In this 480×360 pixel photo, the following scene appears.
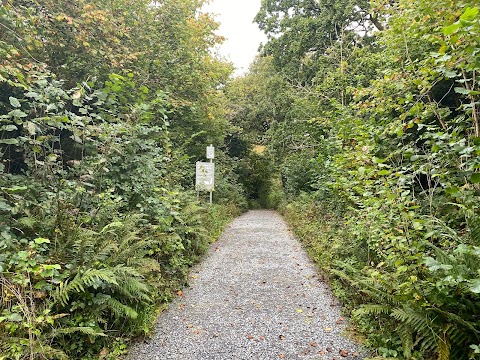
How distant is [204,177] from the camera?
10977 millimetres

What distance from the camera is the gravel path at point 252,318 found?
3.44 meters

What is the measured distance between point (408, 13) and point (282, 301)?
5.11 m

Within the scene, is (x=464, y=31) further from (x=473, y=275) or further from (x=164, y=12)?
(x=164, y=12)

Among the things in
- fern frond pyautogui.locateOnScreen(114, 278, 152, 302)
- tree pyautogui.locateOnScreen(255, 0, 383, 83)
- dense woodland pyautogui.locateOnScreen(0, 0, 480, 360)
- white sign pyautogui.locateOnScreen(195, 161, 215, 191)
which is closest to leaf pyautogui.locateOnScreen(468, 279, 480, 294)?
dense woodland pyautogui.locateOnScreen(0, 0, 480, 360)

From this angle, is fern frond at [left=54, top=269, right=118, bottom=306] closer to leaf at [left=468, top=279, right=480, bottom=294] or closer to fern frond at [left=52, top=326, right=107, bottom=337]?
fern frond at [left=52, top=326, right=107, bottom=337]

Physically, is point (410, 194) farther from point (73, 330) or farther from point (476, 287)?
point (73, 330)

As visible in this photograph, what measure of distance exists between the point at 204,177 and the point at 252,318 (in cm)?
717

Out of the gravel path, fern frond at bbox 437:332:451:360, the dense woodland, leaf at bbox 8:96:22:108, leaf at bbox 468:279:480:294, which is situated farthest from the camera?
the gravel path

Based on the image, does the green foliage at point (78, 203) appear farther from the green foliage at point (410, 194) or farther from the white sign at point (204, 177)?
the white sign at point (204, 177)

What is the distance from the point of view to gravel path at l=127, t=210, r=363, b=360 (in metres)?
3.44

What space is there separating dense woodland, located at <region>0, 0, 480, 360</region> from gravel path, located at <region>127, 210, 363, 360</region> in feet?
0.94

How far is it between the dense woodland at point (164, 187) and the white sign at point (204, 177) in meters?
1.02

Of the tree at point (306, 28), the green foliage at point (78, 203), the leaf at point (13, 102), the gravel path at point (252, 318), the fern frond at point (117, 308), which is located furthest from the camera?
the tree at point (306, 28)

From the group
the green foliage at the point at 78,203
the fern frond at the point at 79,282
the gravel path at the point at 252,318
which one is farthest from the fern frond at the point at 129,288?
the gravel path at the point at 252,318
